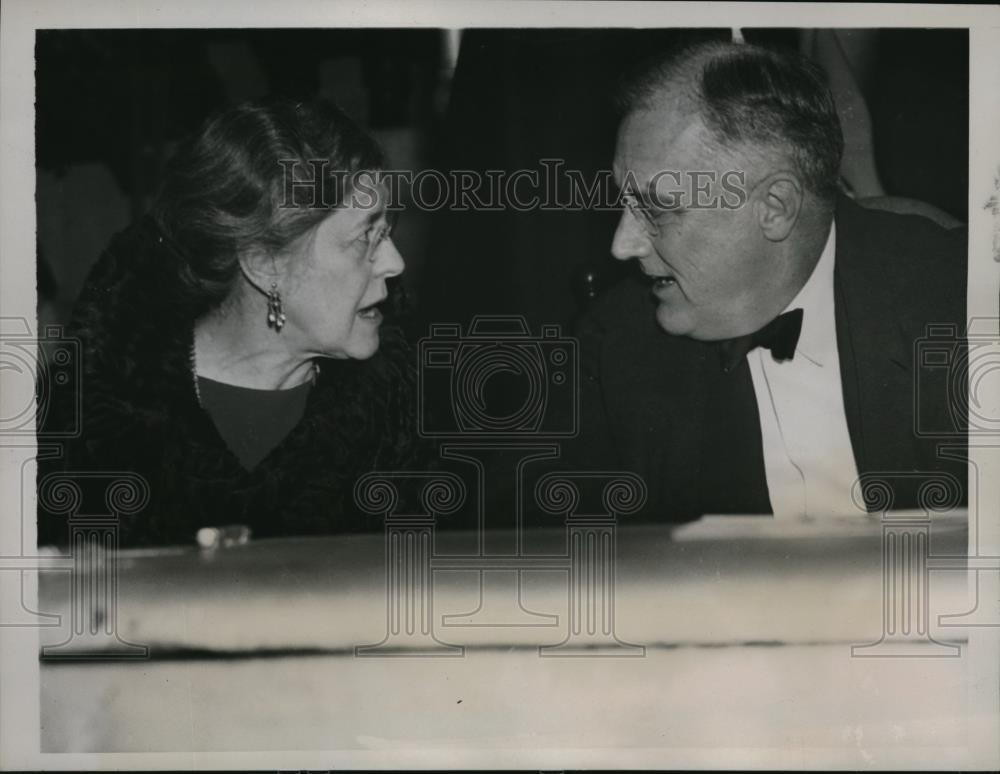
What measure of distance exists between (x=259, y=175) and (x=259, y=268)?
228 millimetres

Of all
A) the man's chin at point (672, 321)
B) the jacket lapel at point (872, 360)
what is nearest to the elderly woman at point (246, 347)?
the man's chin at point (672, 321)

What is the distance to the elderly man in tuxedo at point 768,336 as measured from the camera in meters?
2.83

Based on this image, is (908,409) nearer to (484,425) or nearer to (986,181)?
(986,181)

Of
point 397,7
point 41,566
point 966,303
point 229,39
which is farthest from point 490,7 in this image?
point 41,566

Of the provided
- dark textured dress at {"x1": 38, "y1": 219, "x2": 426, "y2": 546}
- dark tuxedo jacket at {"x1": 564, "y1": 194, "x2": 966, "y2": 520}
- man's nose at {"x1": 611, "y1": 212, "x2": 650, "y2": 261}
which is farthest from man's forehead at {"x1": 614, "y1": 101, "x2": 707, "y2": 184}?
dark textured dress at {"x1": 38, "y1": 219, "x2": 426, "y2": 546}

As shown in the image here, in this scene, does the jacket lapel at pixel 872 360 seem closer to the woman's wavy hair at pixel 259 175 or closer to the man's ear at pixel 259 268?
the woman's wavy hair at pixel 259 175

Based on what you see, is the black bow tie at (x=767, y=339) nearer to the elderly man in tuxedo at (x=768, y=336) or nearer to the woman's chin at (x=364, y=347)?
the elderly man in tuxedo at (x=768, y=336)

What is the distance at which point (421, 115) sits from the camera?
2.83 meters

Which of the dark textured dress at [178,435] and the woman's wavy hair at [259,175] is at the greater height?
the woman's wavy hair at [259,175]

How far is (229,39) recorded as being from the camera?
2.82 meters

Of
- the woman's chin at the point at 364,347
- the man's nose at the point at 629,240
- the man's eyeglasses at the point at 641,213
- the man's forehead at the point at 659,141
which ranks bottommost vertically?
the woman's chin at the point at 364,347

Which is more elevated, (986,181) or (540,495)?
(986,181)

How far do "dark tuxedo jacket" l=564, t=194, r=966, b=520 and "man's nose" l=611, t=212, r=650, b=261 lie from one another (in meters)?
0.11

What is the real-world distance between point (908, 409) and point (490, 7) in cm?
146
